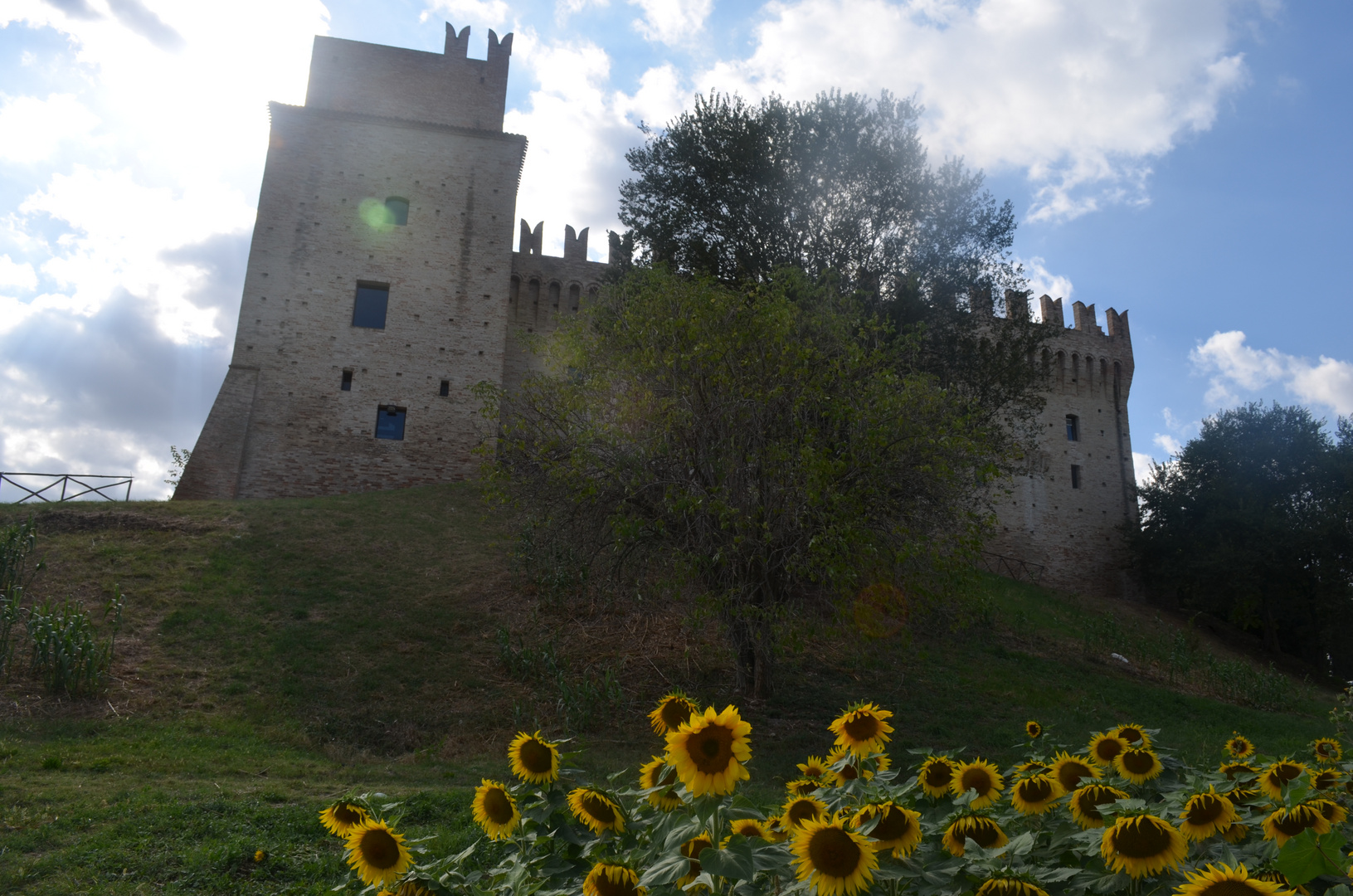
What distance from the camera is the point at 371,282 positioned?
20.0 m

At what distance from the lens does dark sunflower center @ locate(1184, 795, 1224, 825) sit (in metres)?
1.84

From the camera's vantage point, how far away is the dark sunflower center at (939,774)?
7.47 ft

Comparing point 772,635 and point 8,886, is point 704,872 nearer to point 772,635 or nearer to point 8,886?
point 8,886

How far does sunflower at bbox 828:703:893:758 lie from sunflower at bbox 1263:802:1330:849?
0.90 metres

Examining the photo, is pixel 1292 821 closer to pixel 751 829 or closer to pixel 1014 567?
pixel 751 829

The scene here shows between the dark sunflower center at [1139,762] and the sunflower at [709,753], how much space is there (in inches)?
53.8

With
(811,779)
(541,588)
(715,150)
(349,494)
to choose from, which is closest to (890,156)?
(715,150)

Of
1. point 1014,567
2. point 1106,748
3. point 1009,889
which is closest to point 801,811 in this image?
point 1009,889

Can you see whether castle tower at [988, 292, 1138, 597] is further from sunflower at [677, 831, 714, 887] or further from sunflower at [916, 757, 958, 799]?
sunflower at [677, 831, 714, 887]

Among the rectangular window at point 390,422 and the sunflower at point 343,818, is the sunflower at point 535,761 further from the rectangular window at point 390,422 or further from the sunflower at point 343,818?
the rectangular window at point 390,422

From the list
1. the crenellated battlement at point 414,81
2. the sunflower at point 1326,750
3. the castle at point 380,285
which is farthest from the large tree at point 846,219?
the sunflower at point 1326,750

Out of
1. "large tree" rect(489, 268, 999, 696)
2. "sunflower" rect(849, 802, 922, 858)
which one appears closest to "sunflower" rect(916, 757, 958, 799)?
"sunflower" rect(849, 802, 922, 858)

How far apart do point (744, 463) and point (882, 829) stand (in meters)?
6.90

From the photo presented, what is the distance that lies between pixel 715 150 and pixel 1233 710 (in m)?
14.8
